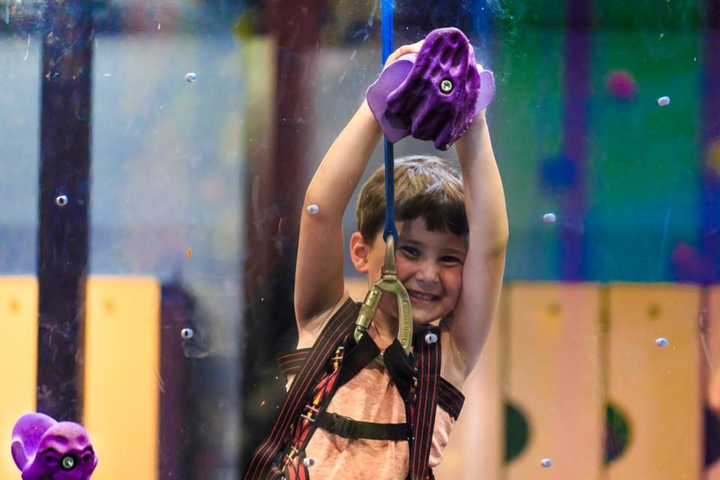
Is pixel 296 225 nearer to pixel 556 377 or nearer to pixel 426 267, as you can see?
pixel 426 267

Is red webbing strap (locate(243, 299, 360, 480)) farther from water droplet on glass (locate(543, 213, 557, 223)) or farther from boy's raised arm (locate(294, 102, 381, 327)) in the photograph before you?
water droplet on glass (locate(543, 213, 557, 223))

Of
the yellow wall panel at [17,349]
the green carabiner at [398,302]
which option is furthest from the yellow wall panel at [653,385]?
the yellow wall panel at [17,349]

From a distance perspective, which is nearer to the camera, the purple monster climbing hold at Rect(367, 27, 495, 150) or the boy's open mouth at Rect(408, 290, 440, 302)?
the purple monster climbing hold at Rect(367, 27, 495, 150)

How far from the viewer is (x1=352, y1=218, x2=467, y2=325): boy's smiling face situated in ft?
3.81

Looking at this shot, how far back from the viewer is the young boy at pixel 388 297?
3.72ft

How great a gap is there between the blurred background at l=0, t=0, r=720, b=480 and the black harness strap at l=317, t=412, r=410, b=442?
3.1 inches

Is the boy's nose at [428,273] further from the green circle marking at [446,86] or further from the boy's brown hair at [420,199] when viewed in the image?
the green circle marking at [446,86]

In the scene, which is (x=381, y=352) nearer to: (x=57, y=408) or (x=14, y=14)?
(x=57, y=408)

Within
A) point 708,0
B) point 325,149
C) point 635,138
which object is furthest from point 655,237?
point 325,149

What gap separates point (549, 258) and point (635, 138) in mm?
171

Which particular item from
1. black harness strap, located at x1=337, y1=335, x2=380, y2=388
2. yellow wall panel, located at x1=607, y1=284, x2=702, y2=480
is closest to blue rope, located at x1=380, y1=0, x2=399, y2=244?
black harness strap, located at x1=337, y1=335, x2=380, y2=388

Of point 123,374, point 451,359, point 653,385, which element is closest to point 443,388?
point 451,359

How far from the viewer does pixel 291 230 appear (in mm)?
1184

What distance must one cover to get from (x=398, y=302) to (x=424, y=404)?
115 mm
